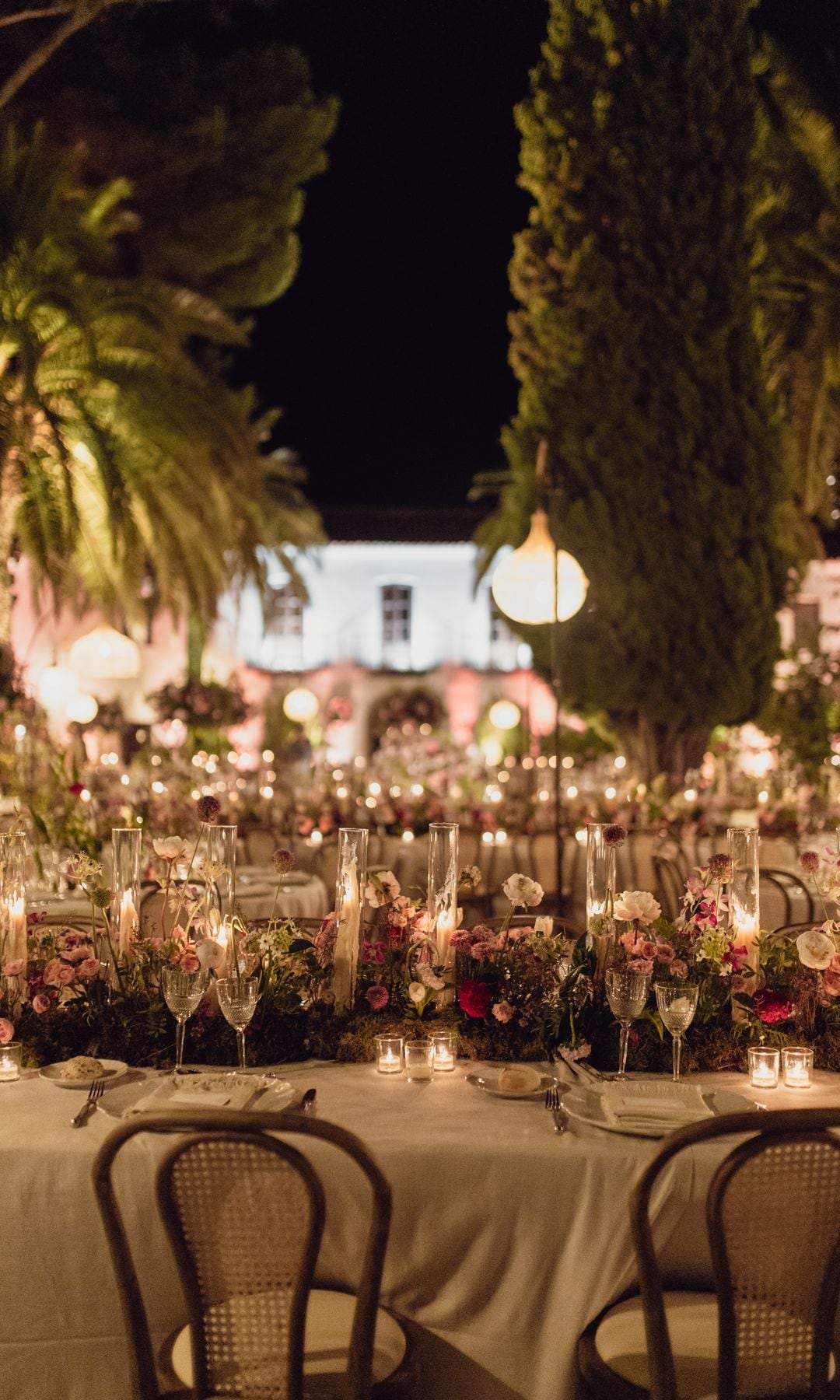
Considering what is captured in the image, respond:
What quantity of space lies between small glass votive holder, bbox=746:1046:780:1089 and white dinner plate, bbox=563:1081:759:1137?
14cm

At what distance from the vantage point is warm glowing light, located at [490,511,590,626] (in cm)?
646

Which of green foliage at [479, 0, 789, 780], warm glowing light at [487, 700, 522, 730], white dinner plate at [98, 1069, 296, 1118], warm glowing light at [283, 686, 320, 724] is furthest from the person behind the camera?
warm glowing light at [487, 700, 522, 730]

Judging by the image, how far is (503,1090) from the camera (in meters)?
3.02

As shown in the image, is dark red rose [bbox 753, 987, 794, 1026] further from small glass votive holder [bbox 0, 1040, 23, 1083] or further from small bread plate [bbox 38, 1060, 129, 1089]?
small glass votive holder [bbox 0, 1040, 23, 1083]

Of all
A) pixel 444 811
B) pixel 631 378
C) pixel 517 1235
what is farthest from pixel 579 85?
pixel 517 1235

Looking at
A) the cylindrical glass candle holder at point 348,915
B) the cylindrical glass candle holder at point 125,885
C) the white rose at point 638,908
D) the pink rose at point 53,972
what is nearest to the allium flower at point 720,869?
the white rose at point 638,908

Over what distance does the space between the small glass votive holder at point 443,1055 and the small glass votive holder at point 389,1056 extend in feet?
0.29

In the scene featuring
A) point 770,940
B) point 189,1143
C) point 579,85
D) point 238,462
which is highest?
point 579,85

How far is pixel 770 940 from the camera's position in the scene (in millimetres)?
3592

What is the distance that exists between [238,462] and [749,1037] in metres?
8.52

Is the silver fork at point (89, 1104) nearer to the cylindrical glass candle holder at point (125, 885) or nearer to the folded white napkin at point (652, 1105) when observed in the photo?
the cylindrical glass candle holder at point (125, 885)

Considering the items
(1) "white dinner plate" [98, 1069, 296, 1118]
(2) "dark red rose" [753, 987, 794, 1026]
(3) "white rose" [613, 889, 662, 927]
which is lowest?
(1) "white dinner plate" [98, 1069, 296, 1118]

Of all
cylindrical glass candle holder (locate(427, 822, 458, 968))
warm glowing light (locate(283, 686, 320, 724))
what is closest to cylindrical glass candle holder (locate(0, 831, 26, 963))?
cylindrical glass candle holder (locate(427, 822, 458, 968))

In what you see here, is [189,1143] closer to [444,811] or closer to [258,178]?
[444,811]
